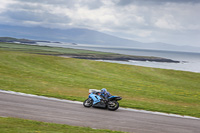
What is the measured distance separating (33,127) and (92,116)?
13.5ft

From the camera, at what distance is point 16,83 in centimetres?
2066

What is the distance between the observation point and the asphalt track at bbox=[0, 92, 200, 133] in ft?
35.8

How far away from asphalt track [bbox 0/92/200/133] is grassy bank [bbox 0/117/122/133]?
31.7 inches

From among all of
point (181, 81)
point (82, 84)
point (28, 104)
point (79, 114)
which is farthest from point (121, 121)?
point (181, 81)

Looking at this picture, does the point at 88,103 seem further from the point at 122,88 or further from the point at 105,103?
the point at 122,88

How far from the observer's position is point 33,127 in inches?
359

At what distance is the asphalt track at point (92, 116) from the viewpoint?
10898 mm

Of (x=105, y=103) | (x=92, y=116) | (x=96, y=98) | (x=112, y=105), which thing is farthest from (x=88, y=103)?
(x=92, y=116)

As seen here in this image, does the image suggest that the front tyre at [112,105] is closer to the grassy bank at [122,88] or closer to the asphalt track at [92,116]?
the asphalt track at [92,116]

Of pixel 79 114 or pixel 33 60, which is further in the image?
pixel 33 60

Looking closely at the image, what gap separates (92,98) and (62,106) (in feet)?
6.89

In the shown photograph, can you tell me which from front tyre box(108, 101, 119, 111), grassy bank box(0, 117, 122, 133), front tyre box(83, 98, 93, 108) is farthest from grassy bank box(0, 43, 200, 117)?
grassy bank box(0, 117, 122, 133)

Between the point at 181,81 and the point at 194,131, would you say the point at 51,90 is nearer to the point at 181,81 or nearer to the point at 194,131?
the point at 194,131

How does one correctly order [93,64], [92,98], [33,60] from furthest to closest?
[93,64], [33,60], [92,98]
